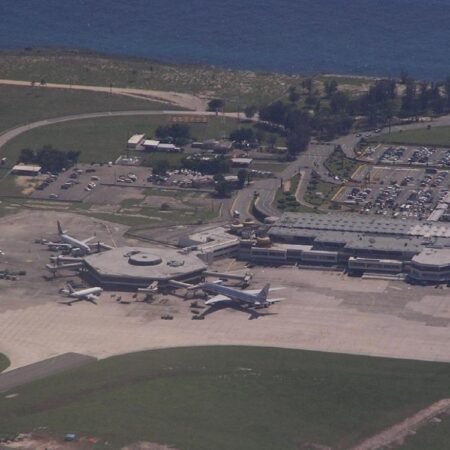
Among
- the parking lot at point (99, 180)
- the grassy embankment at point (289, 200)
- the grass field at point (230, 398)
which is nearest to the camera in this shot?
the grass field at point (230, 398)

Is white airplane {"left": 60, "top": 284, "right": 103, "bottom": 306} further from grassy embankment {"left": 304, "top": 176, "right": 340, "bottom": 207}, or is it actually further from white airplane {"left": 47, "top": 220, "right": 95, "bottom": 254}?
grassy embankment {"left": 304, "top": 176, "right": 340, "bottom": 207}

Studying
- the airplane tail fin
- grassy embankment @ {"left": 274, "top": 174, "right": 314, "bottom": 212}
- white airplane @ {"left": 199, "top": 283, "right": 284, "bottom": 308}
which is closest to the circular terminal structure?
white airplane @ {"left": 199, "top": 283, "right": 284, "bottom": 308}

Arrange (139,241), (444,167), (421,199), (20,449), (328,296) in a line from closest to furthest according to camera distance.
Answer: (20,449) < (328,296) < (139,241) < (421,199) < (444,167)

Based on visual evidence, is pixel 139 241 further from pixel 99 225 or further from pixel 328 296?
pixel 328 296

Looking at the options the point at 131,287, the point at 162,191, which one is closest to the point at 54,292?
the point at 131,287

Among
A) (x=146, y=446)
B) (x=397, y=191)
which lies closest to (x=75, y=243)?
(x=397, y=191)

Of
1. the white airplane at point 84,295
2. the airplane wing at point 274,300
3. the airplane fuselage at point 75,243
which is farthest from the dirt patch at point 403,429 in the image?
the airplane fuselage at point 75,243

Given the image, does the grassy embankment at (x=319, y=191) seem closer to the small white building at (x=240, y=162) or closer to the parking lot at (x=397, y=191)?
the parking lot at (x=397, y=191)
